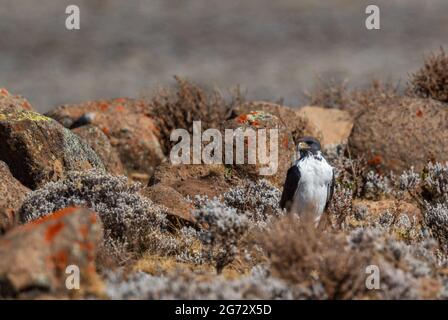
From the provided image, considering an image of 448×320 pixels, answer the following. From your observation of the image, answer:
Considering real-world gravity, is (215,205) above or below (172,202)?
above

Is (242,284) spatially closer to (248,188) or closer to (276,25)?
(248,188)

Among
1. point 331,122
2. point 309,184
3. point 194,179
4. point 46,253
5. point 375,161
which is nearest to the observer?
point 46,253

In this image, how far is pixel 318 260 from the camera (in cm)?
848

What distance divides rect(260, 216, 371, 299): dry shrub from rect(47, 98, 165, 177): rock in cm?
851

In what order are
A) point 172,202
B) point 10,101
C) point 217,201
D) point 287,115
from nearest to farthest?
point 217,201 < point 172,202 < point 10,101 < point 287,115

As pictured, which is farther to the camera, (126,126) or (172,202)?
(126,126)

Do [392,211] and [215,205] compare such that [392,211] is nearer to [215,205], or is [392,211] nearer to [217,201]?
[217,201]

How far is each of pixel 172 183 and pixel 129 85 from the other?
89.9 feet

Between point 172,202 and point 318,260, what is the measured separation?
414cm

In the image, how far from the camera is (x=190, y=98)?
18.2 m

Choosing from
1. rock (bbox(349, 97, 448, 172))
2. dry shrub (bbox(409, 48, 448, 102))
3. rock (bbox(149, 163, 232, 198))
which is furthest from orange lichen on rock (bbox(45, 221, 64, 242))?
dry shrub (bbox(409, 48, 448, 102))

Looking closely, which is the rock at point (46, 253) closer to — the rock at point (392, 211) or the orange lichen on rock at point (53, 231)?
the orange lichen on rock at point (53, 231)

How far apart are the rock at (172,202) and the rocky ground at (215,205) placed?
22mm

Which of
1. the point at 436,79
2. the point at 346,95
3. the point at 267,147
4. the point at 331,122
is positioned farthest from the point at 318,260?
the point at 346,95
